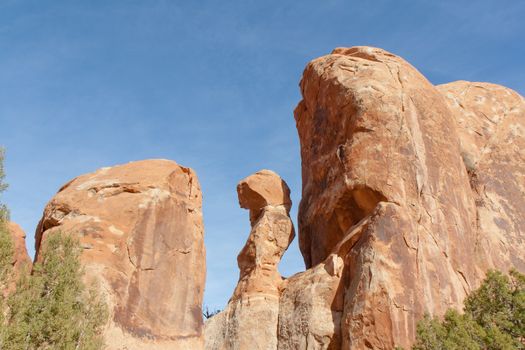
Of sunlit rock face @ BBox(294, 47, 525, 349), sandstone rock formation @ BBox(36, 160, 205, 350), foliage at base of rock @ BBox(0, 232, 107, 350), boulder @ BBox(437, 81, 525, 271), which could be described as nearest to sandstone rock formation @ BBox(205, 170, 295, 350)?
sunlit rock face @ BBox(294, 47, 525, 349)

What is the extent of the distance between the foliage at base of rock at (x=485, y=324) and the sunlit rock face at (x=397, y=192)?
1898mm

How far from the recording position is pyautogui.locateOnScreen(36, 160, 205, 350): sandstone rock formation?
23.5m

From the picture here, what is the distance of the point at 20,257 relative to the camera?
85.5ft

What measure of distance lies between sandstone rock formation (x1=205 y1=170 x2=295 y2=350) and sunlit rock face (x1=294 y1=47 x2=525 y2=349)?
183 cm

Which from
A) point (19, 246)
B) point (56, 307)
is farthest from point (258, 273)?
point (56, 307)

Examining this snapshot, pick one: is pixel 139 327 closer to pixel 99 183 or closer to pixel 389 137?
pixel 99 183

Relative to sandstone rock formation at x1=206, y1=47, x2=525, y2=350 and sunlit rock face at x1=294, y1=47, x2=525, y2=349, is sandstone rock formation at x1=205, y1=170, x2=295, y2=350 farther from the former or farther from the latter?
sunlit rock face at x1=294, y1=47, x2=525, y2=349

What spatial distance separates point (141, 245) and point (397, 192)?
38.0 ft

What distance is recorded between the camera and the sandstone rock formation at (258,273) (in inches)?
1183

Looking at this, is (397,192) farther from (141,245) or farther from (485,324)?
(141,245)

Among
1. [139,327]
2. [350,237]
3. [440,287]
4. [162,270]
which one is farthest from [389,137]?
[139,327]

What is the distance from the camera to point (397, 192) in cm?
2780

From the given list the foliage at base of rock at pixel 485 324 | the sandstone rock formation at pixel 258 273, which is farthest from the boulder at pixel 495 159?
the sandstone rock formation at pixel 258 273

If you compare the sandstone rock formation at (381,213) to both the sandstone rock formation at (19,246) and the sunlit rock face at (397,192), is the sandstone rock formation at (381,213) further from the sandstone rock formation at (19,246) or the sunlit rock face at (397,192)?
the sandstone rock formation at (19,246)
